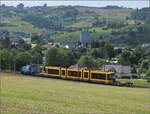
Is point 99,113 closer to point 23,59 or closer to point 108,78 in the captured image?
point 108,78

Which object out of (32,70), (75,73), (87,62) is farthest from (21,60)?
(87,62)

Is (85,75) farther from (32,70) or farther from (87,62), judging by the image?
(87,62)

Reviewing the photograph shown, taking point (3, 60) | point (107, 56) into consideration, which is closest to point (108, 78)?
point (3, 60)

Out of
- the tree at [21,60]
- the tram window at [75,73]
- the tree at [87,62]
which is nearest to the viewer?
the tram window at [75,73]

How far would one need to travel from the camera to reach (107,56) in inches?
6698

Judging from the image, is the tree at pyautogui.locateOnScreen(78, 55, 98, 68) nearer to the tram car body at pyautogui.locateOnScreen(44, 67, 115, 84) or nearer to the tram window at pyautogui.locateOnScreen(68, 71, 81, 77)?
the tram car body at pyautogui.locateOnScreen(44, 67, 115, 84)

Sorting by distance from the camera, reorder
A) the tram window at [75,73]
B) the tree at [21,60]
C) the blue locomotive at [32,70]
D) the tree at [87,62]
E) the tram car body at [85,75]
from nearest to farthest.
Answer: the tram car body at [85,75] → the tram window at [75,73] → the blue locomotive at [32,70] → the tree at [21,60] → the tree at [87,62]

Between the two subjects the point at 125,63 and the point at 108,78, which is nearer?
the point at 108,78

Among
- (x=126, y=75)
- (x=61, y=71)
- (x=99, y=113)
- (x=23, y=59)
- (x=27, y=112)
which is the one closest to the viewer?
(x=27, y=112)

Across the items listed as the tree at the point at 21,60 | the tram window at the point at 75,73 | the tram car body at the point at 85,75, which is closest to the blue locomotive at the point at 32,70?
the tram car body at the point at 85,75

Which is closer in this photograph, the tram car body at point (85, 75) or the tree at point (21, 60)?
the tram car body at point (85, 75)

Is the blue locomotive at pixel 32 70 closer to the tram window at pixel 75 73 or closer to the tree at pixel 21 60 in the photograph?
the tram window at pixel 75 73

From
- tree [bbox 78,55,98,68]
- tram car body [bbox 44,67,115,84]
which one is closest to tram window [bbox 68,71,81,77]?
tram car body [bbox 44,67,115,84]

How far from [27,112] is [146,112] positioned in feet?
17.1
